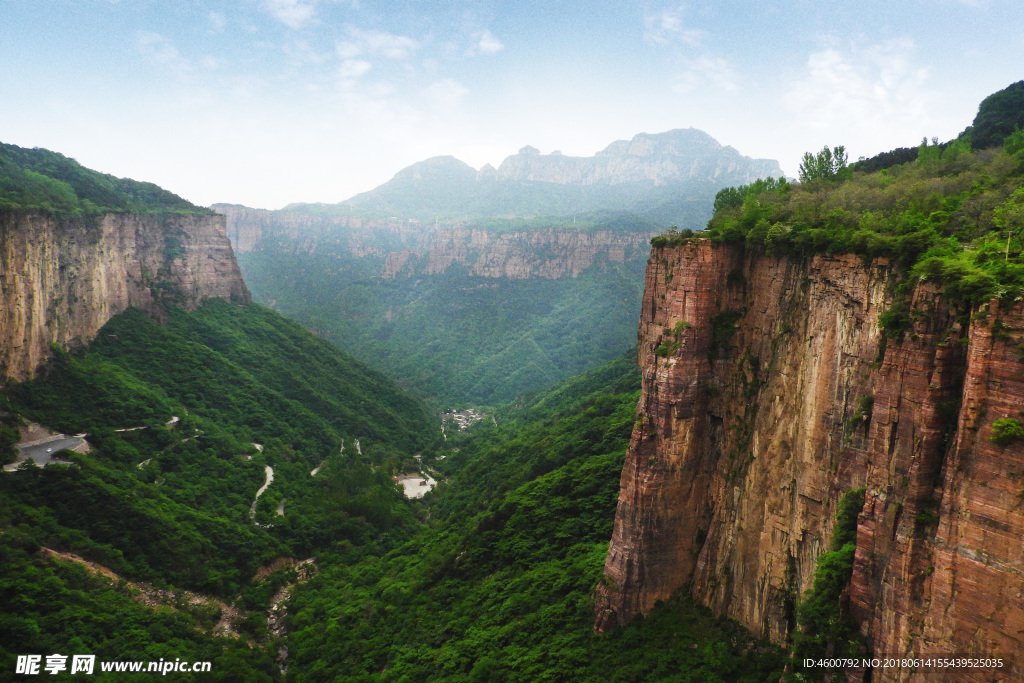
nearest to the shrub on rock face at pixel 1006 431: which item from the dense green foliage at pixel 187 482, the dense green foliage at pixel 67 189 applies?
the dense green foliage at pixel 187 482

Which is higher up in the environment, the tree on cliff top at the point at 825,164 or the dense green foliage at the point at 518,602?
the tree on cliff top at the point at 825,164

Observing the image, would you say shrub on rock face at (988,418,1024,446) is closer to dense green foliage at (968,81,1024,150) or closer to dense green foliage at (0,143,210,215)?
dense green foliage at (968,81,1024,150)

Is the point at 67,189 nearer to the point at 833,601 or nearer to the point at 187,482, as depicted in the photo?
the point at 187,482

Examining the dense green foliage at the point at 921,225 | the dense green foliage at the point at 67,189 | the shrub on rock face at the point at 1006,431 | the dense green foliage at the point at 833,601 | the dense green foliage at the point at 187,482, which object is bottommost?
the dense green foliage at the point at 187,482

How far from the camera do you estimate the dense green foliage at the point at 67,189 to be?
75125mm

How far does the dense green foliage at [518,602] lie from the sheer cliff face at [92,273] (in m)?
44.3

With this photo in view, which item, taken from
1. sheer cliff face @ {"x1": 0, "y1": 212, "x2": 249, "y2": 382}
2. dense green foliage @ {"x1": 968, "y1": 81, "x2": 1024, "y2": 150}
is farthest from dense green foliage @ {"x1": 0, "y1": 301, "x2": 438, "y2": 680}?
dense green foliage @ {"x1": 968, "y1": 81, "x2": 1024, "y2": 150}

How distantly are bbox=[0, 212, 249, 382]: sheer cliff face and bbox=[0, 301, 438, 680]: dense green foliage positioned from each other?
3352mm

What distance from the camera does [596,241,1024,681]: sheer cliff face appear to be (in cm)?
1636

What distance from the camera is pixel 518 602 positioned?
41.8 metres

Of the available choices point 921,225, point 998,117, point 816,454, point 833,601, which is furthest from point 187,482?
point 998,117

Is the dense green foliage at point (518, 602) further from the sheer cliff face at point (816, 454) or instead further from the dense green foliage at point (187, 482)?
the dense green foliage at point (187, 482)

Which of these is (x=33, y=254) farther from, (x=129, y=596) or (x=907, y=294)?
(x=907, y=294)

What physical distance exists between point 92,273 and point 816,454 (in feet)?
312
